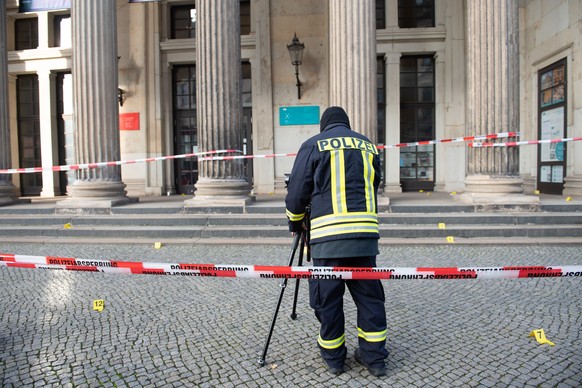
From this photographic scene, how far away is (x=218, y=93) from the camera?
909 cm

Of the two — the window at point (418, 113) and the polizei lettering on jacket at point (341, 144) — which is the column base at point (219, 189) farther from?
the window at point (418, 113)

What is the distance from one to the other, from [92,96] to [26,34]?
759 centimetres

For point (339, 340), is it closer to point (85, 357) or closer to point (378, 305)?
point (378, 305)

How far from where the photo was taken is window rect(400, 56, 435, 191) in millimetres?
13367

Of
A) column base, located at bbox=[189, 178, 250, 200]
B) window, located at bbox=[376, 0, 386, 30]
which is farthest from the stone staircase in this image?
window, located at bbox=[376, 0, 386, 30]

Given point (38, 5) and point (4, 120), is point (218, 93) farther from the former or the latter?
point (4, 120)

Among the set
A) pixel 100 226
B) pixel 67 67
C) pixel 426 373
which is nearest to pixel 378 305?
pixel 426 373

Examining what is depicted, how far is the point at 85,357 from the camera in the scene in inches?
133

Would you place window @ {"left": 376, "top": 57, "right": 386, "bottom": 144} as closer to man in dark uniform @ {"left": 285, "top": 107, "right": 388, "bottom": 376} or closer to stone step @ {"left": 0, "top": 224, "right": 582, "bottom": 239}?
stone step @ {"left": 0, "top": 224, "right": 582, "bottom": 239}

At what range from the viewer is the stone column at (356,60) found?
8.71 m

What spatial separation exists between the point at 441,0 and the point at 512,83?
18.3ft

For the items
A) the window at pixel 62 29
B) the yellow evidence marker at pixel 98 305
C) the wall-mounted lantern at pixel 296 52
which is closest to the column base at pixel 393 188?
the wall-mounted lantern at pixel 296 52

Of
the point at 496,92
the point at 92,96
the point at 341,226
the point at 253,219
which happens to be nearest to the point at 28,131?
the point at 92,96

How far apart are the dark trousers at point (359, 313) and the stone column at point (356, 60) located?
5974 millimetres
